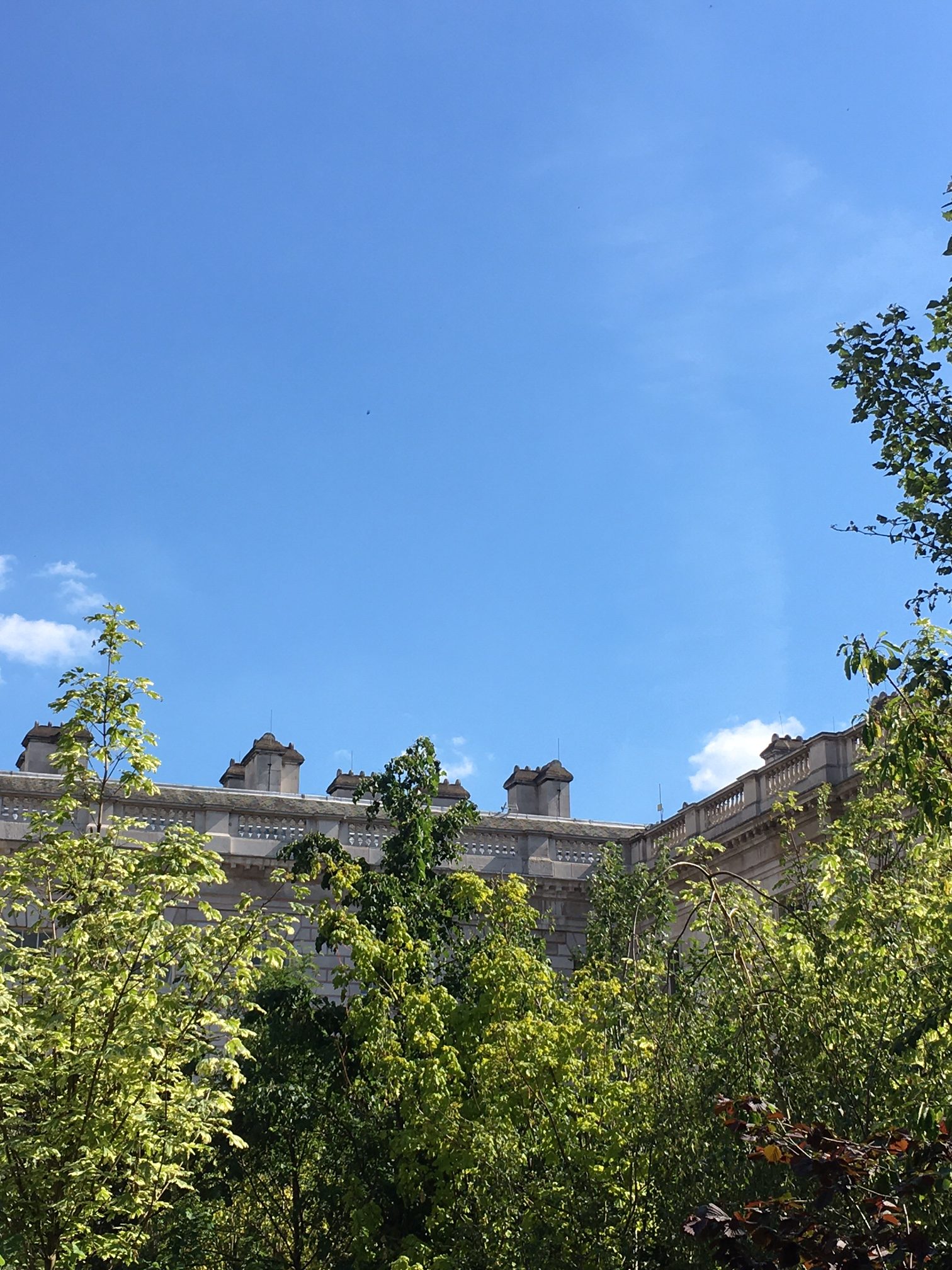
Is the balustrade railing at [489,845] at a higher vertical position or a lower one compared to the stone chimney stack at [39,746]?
lower

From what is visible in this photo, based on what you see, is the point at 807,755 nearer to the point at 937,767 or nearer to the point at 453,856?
the point at 453,856

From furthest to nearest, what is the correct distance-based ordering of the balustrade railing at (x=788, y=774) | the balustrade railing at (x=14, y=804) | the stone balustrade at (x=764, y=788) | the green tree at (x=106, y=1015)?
the balustrade railing at (x=14, y=804) → the balustrade railing at (x=788, y=774) → the stone balustrade at (x=764, y=788) → the green tree at (x=106, y=1015)

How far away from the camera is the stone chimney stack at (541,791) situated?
42688 millimetres

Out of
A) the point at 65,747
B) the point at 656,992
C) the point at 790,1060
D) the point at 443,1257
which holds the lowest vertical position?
the point at 443,1257

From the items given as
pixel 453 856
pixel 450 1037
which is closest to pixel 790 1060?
pixel 450 1037

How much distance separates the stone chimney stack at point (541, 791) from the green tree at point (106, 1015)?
2854 cm

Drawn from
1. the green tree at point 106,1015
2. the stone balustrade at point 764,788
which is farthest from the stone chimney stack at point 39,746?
the green tree at point 106,1015

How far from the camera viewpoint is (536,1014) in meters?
13.8

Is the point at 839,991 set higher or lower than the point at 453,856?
lower

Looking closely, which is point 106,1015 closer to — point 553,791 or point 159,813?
point 159,813

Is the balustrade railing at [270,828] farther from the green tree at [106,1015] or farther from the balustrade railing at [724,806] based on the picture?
the green tree at [106,1015]

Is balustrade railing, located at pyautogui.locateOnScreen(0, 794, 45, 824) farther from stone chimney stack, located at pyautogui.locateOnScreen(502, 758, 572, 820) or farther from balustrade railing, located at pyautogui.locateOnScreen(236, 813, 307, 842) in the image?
stone chimney stack, located at pyautogui.locateOnScreen(502, 758, 572, 820)

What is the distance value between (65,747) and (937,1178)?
8204 millimetres

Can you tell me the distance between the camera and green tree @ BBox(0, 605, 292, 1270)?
1180 cm
